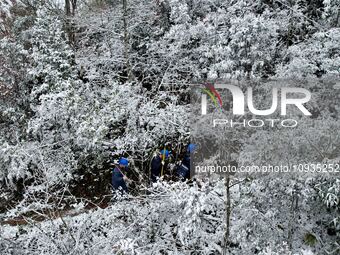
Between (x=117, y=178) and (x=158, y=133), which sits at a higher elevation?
(x=158, y=133)

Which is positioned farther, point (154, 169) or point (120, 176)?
point (154, 169)

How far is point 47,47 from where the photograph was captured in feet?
34.7

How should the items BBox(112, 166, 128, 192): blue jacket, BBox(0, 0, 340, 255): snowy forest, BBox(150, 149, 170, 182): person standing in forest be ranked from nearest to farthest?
BBox(0, 0, 340, 255): snowy forest → BBox(112, 166, 128, 192): blue jacket → BBox(150, 149, 170, 182): person standing in forest

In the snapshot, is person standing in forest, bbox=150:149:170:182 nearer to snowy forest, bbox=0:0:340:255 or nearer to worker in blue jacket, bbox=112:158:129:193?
snowy forest, bbox=0:0:340:255

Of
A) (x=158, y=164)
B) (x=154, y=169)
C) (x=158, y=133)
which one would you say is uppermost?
(x=158, y=133)

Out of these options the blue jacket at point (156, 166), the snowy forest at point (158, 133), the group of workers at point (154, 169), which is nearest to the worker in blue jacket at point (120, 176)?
the group of workers at point (154, 169)

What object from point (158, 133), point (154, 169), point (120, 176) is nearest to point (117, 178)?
point (120, 176)

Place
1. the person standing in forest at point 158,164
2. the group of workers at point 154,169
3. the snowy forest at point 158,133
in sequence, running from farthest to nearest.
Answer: the person standing in forest at point 158,164 < the group of workers at point 154,169 < the snowy forest at point 158,133

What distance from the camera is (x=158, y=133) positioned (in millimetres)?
9555

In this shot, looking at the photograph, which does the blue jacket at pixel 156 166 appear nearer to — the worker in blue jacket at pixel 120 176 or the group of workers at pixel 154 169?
the group of workers at pixel 154 169

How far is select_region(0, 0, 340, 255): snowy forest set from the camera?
20.2 ft

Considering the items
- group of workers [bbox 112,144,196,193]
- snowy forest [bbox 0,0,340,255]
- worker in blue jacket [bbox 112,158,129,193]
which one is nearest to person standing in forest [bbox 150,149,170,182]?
group of workers [bbox 112,144,196,193]

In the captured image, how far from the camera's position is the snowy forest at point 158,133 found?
6145mm

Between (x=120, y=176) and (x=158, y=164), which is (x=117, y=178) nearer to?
(x=120, y=176)
